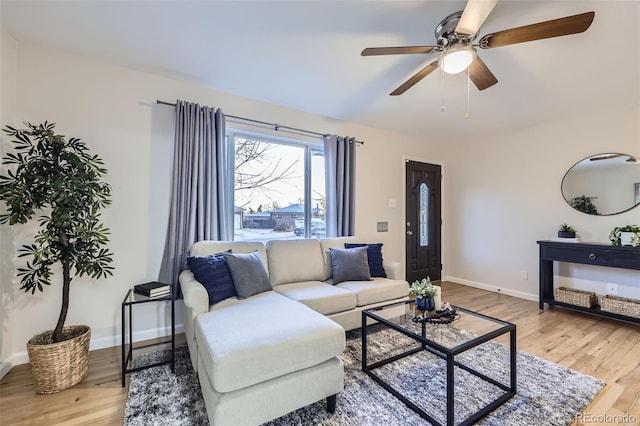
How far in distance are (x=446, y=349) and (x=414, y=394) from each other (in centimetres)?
53

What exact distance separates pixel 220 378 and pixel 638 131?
15.8ft

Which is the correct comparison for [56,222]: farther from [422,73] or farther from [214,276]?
[422,73]

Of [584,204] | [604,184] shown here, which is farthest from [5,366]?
[604,184]

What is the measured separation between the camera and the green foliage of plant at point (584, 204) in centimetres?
348

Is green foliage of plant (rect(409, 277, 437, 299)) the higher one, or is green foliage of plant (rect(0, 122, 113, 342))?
green foliage of plant (rect(0, 122, 113, 342))

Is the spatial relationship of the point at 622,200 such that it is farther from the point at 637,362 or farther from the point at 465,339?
the point at 465,339

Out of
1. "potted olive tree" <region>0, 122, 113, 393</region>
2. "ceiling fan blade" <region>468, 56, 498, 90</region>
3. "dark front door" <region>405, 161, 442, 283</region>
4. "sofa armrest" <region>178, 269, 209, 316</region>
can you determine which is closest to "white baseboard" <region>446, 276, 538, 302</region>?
"dark front door" <region>405, 161, 442, 283</region>

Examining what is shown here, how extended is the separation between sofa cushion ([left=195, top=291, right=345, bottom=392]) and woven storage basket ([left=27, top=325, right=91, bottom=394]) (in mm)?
919

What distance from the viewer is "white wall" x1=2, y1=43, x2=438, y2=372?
7.45 feet

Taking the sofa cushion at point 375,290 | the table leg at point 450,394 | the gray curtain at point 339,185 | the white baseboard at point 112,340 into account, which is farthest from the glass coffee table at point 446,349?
the white baseboard at point 112,340

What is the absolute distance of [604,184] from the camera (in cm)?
340

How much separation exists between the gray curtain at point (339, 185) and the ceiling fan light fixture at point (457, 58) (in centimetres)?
188

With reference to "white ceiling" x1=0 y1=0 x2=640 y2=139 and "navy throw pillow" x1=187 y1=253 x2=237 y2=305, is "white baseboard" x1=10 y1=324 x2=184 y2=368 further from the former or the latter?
"white ceiling" x1=0 y1=0 x2=640 y2=139

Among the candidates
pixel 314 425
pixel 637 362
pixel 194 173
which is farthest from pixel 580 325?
pixel 194 173
